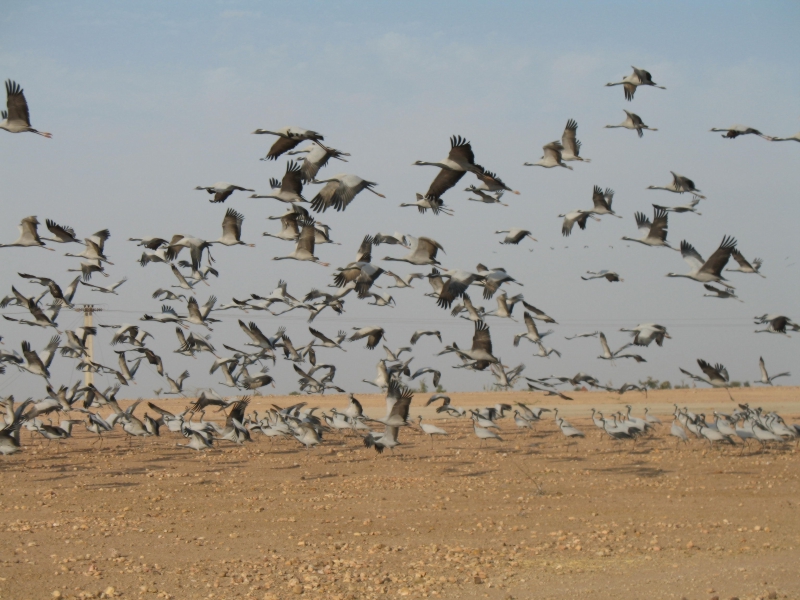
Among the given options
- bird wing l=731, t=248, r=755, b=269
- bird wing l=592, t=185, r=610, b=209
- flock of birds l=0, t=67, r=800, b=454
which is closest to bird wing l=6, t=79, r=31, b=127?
flock of birds l=0, t=67, r=800, b=454

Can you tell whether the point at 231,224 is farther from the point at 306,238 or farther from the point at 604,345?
the point at 604,345

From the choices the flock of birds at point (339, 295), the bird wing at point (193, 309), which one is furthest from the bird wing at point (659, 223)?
the bird wing at point (193, 309)

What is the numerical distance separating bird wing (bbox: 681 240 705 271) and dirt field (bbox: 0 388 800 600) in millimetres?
4018

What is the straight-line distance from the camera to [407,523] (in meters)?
13.5

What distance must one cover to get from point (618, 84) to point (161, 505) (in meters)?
11.2

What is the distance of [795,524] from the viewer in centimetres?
1296

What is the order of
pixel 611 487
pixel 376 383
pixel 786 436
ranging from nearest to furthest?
pixel 611 487 < pixel 376 383 < pixel 786 436

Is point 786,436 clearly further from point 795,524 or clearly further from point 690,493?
point 795,524

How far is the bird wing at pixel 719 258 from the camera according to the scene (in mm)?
15633

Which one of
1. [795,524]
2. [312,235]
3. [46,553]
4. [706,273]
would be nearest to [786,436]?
[706,273]

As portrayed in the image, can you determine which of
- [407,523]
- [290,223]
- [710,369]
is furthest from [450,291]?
[710,369]

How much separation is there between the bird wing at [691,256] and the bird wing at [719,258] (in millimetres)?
488

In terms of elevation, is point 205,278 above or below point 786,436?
above

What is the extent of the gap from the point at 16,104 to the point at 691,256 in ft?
40.5
